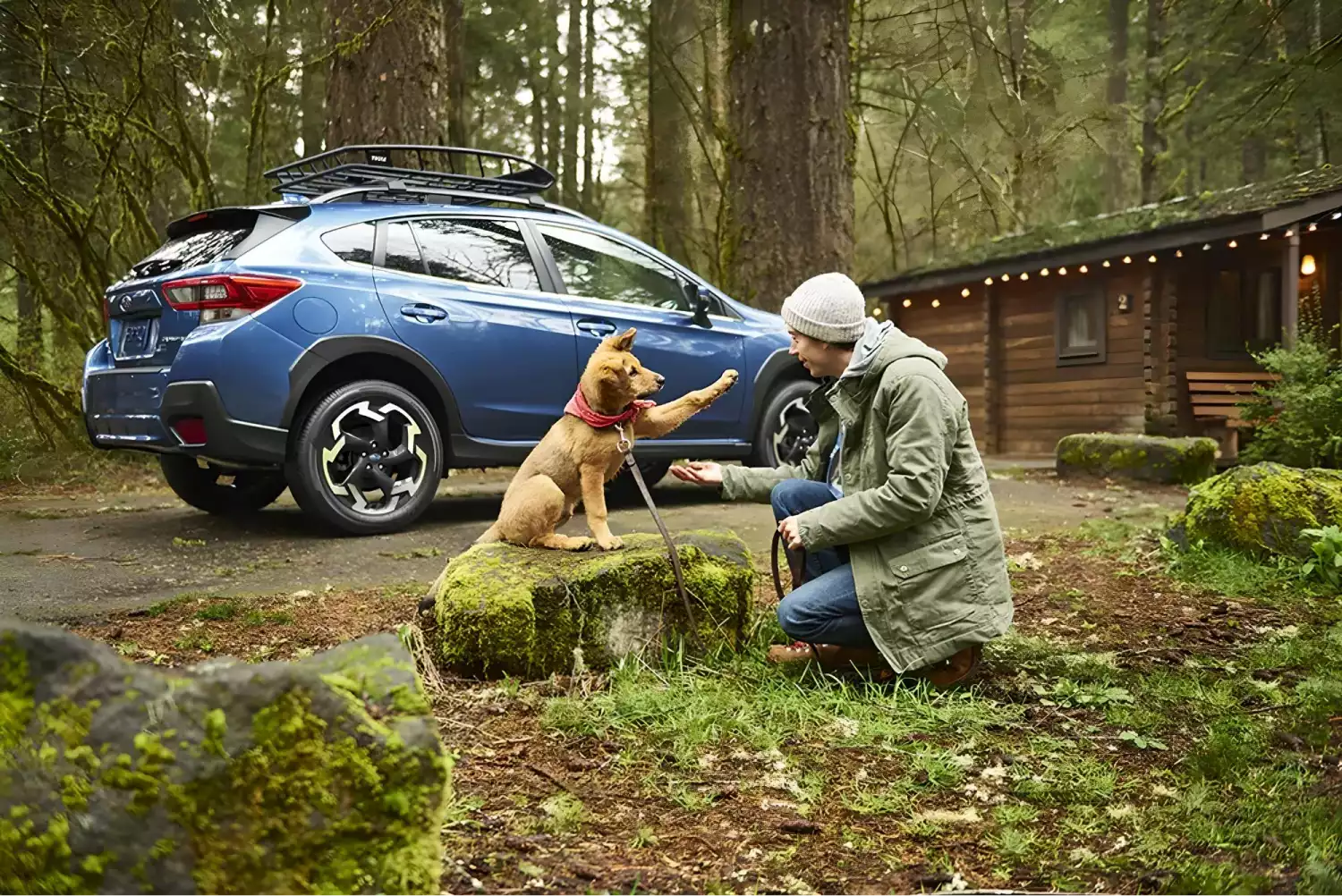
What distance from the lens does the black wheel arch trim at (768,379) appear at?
7.95m

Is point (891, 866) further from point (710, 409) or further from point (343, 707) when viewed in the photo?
point (710, 409)

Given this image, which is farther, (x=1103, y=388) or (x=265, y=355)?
(x=1103, y=388)

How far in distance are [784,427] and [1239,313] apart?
36.4ft

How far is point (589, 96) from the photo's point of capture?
19703 millimetres

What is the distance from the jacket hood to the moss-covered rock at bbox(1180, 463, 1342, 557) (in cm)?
325

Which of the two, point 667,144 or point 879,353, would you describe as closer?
point 879,353

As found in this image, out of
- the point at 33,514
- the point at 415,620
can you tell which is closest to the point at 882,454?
the point at 415,620

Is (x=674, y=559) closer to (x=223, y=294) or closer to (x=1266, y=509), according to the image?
(x=223, y=294)

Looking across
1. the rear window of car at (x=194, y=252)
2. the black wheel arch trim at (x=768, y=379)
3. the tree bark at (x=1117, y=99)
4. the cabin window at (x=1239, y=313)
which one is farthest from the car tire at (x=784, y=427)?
the tree bark at (x=1117, y=99)

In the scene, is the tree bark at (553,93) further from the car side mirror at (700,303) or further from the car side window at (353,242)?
the car side window at (353,242)

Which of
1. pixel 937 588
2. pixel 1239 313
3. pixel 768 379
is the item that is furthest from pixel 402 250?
pixel 1239 313

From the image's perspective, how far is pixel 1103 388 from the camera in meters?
16.1

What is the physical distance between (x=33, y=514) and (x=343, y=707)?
269 inches

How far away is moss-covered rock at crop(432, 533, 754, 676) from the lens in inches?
143
